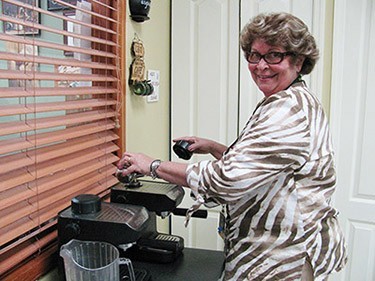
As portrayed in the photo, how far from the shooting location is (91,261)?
46.4 inches

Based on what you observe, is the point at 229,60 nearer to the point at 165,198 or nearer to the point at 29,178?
the point at 165,198

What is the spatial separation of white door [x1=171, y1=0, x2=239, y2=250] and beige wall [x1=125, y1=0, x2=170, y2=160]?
59 millimetres

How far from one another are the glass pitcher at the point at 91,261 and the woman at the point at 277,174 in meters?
0.24

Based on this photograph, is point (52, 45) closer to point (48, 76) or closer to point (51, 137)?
point (48, 76)

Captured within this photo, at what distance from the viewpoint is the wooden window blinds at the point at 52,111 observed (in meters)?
1.09

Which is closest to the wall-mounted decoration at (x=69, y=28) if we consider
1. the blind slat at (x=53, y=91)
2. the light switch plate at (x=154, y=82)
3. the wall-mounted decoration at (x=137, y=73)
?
the blind slat at (x=53, y=91)

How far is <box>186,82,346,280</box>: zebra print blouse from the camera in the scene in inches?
41.8

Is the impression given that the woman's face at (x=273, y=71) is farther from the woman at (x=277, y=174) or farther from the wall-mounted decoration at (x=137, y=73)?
the wall-mounted decoration at (x=137, y=73)

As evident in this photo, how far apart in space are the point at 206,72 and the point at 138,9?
2.04 feet

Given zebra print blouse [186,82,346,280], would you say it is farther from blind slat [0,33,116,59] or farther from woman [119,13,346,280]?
blind slat [0,33,116,59]

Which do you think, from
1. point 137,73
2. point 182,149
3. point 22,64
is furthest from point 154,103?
point 22,64

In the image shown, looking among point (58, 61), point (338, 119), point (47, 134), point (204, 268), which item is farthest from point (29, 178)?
point (338, 119)

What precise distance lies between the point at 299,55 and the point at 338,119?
3.21 ft

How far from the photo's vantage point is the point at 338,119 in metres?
2.07
